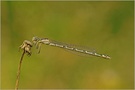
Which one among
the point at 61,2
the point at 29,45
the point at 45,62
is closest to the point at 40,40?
the point at 29,45

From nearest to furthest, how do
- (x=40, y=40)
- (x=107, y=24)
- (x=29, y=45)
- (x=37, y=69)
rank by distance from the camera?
(x=29, y=45) < (x=40, y=40) < (x=37, y=69) < (x=107, y=24)

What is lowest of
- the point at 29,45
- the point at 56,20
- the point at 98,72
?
the point at 98,72

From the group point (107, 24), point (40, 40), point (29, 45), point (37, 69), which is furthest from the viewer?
point (107, 24)

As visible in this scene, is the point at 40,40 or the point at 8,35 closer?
the point at 40,40

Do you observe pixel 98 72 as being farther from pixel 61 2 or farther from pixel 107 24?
pixel 61 2

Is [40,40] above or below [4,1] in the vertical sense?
below

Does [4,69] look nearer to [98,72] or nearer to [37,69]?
[37,69]
